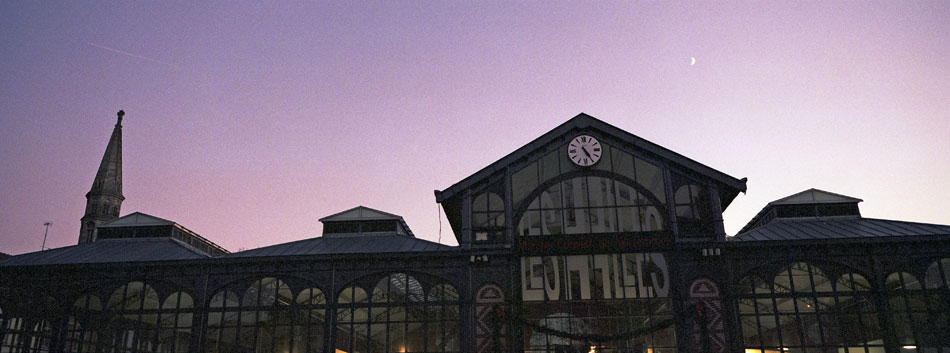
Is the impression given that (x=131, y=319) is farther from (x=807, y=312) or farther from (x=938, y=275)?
(x=938, y=275)

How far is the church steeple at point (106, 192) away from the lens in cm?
8481

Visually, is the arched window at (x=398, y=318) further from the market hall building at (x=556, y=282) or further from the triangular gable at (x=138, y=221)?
the triangular gable at (x=138, y=221)

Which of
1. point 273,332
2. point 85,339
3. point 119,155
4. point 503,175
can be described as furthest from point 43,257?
point 119,155

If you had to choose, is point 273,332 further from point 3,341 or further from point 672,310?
point 672,310

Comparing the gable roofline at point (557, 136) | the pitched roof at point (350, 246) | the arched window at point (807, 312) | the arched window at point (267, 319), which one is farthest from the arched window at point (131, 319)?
the arched window at point (807, 312)

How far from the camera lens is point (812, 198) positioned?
36.4 meters

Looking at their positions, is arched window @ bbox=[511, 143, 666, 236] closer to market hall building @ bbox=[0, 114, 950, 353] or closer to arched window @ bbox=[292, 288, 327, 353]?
market hall building @ bbox=[0, 114, 950, 353]

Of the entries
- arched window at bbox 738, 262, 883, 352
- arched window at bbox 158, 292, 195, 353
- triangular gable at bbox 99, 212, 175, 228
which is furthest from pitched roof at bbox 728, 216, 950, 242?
triangular gable at bbox 99, 212, 175, 228

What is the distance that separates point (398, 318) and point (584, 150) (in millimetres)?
12560

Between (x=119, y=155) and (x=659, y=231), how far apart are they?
8254cm

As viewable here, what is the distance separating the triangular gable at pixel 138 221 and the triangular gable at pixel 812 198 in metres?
36.9

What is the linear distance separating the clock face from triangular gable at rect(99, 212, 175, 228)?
2558 centimetres

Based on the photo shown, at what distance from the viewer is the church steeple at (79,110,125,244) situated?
84812 millimetres

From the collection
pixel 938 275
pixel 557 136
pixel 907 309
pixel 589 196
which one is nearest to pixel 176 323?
pixel 557 136
